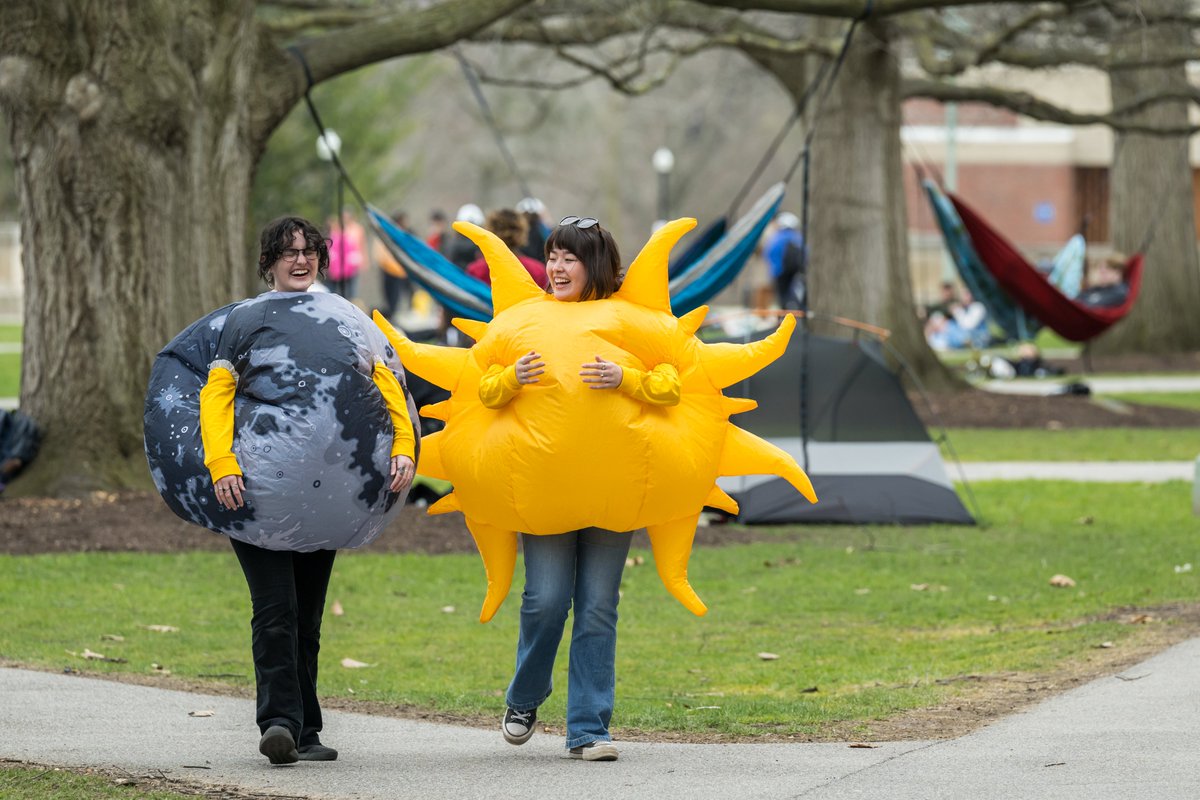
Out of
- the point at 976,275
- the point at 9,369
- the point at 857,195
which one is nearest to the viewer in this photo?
the point at 857,195

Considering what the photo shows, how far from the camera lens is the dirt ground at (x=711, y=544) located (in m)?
6.71

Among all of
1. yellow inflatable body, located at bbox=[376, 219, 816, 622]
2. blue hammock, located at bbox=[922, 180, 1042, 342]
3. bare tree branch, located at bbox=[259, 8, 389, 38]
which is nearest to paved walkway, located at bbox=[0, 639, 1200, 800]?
yellow inflatable body, located at bbox=[376, 219, 816, 622]

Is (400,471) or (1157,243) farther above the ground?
(1157,243)

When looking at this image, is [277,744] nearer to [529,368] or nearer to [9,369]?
[529,368]

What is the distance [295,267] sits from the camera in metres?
5.91

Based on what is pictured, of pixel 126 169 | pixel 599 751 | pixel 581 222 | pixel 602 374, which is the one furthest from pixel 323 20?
pixel 599 751

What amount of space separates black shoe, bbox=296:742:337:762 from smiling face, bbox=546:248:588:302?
161cm

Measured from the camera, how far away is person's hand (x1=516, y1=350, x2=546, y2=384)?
5684 millimetres

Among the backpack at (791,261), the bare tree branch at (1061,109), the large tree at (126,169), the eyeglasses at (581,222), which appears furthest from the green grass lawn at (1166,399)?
the eyeglasses at (581,222)

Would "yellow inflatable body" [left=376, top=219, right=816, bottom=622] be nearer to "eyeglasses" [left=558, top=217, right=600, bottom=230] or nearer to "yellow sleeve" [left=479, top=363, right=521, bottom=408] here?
"yellow sleeve" [left=479, top=363, right=521, bottom=408]

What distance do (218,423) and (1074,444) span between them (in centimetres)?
1255

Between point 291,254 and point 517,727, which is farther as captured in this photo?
point 517,727

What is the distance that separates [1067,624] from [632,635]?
2.02 metres

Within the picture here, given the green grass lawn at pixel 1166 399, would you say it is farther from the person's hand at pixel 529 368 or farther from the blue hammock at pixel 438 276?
the person's hand at pixel 529 368
